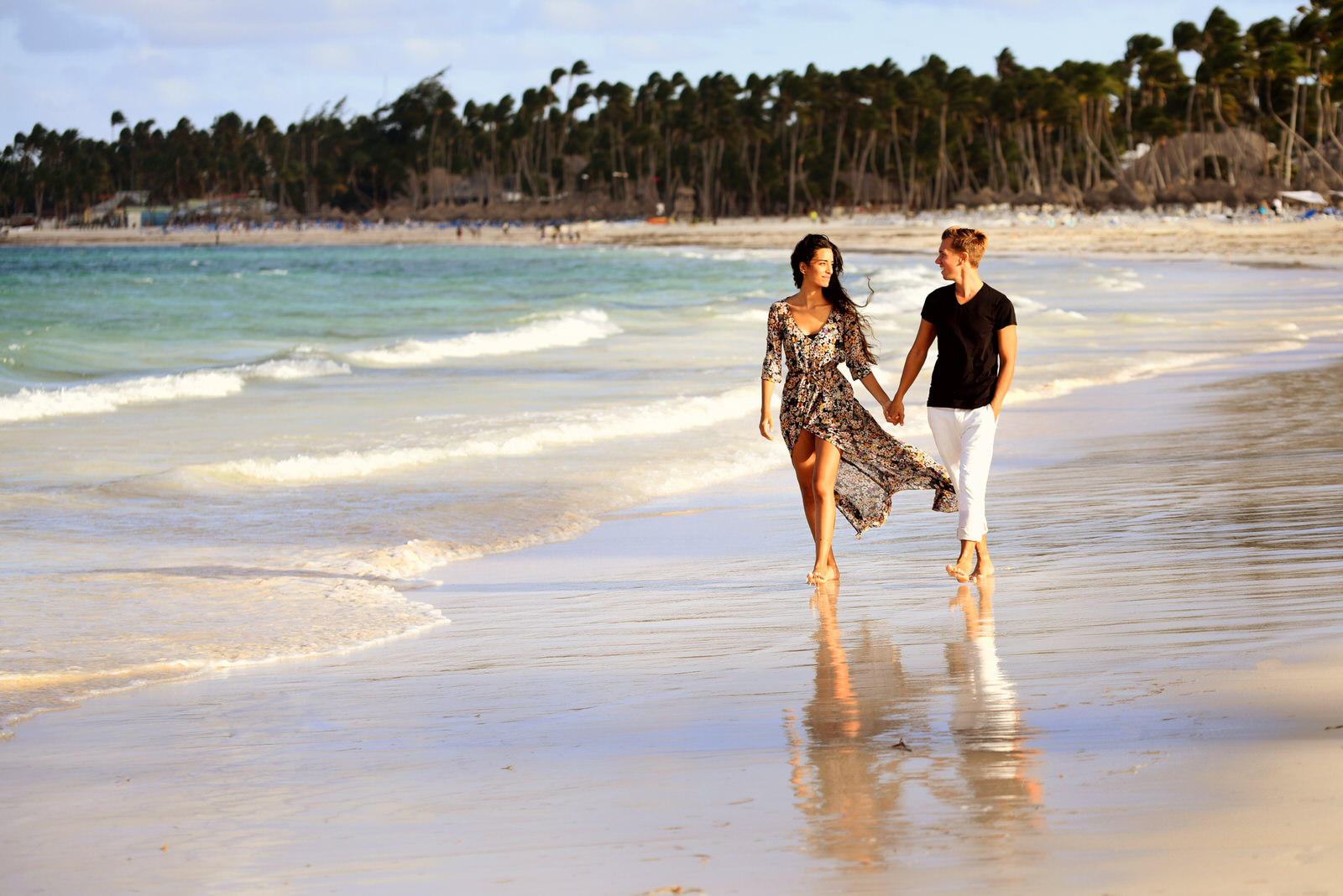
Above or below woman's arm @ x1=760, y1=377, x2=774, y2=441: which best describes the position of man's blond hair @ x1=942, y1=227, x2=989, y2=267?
above

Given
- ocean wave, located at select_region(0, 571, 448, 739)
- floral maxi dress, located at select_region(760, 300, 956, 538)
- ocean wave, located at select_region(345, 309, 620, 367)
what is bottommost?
ocean wave, located at select_region(0, 571, 448, 739)

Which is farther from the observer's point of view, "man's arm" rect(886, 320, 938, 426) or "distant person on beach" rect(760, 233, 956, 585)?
"distant person on beach" rect(760, 233, 956, 585)

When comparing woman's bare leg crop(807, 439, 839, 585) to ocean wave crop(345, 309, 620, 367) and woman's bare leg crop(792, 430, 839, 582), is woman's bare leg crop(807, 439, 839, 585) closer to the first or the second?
woman's bare leg crop(792, 430, 839, 582)

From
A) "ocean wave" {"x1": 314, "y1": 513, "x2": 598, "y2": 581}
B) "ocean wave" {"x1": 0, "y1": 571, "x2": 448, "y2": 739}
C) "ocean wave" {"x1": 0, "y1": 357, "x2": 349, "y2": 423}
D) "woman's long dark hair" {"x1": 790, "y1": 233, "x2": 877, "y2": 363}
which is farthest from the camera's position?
"ocean wave" {"x1": 0, "y1": 357, "x2": 349, "y2": 423}

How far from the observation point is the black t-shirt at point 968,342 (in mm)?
5887

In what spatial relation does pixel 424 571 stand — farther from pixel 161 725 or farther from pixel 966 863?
pixel 966 863

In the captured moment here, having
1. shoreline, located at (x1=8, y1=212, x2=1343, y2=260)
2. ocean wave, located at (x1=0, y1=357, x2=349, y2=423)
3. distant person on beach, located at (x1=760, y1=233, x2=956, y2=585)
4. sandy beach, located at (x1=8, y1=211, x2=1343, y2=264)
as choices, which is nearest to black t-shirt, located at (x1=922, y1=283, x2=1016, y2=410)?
distant person on beach, located at (x1=760, y1=233, x2=956, y2=585)

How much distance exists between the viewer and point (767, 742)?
12.5 ft

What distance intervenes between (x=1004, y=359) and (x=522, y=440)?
240 inches

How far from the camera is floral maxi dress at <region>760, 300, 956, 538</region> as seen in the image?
20.3ft

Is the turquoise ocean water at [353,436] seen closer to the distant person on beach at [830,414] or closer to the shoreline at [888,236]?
the distant person on beach at [830,414]

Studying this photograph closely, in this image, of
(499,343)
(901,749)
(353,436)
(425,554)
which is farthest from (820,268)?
(499,343)

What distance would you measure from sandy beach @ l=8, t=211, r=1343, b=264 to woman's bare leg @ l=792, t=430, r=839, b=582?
41950 mm

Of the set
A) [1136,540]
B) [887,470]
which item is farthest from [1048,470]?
[887,470]
